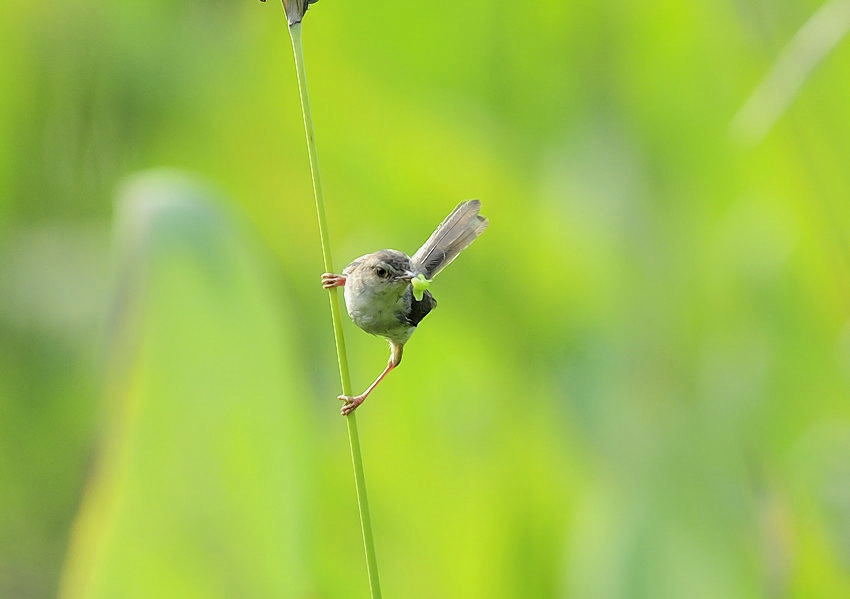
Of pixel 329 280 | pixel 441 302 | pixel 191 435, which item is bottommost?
pixel 191 435

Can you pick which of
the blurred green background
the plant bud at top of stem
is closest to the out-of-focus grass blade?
the blurred green background

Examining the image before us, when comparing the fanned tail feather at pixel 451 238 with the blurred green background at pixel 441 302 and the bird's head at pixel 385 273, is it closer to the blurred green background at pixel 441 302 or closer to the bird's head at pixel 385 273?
the bird's head at pixel 385 273

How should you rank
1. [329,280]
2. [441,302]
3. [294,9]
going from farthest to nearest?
[441,302]
[329,280]
[294,9]

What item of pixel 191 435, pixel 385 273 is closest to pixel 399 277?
pixel 385 273

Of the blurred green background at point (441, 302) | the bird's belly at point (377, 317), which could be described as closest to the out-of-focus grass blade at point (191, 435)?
the blurred green background at point (441, 302)

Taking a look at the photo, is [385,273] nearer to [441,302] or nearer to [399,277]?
[399,277]

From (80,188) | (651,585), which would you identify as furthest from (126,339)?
(80,188)

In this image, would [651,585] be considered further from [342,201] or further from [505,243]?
[342,201]

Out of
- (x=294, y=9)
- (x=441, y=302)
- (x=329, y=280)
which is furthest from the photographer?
(x=441, y=302)
